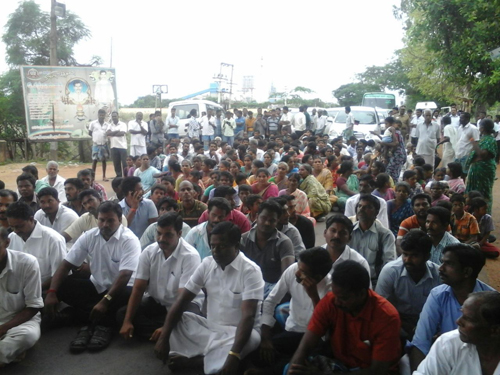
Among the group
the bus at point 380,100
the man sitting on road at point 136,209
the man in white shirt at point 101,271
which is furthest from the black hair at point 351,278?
the bus at point 380,100

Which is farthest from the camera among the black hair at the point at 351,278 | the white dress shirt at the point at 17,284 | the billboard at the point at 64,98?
the billboard at the point at 64,98

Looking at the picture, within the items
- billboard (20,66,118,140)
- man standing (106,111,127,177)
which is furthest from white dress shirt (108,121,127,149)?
billboard (20,66,118,140)

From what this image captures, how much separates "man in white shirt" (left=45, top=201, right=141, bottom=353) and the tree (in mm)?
39990

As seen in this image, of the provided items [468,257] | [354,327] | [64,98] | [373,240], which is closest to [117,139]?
[64,98]

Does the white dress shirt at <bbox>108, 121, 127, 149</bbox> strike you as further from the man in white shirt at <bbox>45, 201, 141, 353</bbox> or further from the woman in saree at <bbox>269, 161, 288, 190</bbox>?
the man in white shirt at <bbox>45, 201, 141, 353</bbox>

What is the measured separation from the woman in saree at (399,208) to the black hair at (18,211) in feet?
13.1

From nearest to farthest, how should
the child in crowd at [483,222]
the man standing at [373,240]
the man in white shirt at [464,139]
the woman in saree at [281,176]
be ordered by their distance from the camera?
1. the man standing at [373,240]
2. the child in crowd at [483,222]
3. the woman in saree at [281,176]
4. the man in white shirt at [464,139]

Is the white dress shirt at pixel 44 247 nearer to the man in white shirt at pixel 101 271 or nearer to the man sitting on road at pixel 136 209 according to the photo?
the man in white shirt at pixel 101 271

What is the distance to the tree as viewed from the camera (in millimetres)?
43219

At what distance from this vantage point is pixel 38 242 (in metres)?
4.38

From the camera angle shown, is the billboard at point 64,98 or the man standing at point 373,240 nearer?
the man standing at point 373,240

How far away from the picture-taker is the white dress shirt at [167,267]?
3971 mm

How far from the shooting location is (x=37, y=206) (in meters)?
6.06

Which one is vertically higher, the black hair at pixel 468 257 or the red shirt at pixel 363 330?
the black hair at pixel 468 257
